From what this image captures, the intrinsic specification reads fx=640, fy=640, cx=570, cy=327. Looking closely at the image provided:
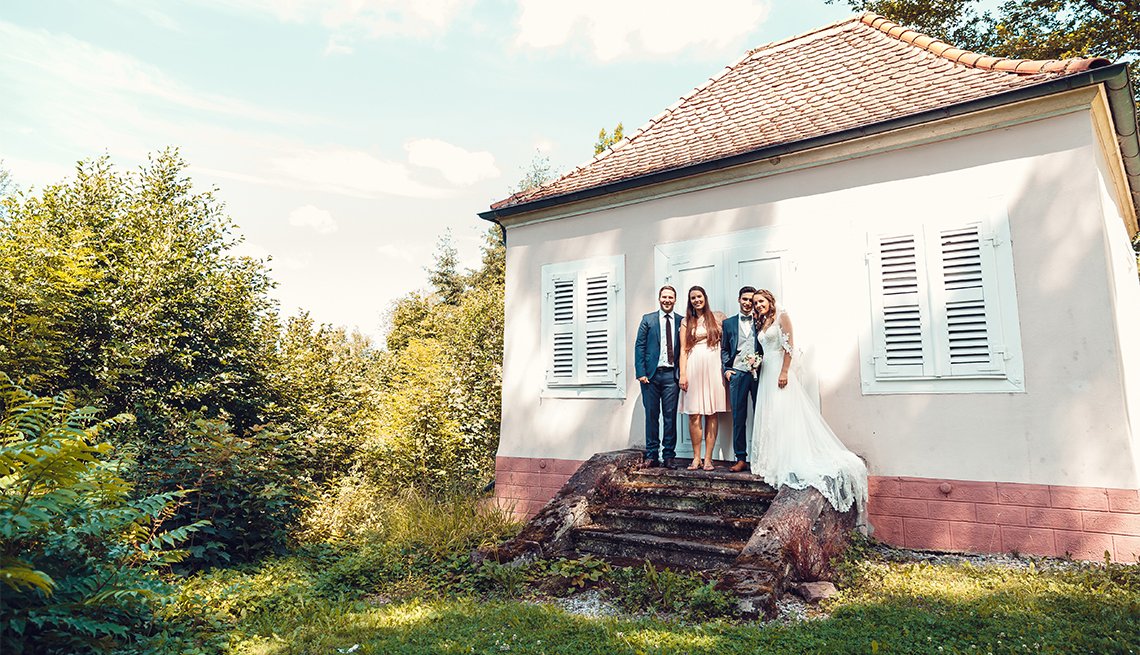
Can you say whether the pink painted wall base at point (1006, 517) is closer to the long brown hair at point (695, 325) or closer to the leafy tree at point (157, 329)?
the long brown hair at point (695, 325)

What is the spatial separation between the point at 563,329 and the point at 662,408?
6.76 feet

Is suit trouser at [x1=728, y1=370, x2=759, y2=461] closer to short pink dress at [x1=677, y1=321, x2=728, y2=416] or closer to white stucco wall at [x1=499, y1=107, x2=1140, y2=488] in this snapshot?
short pink dress at [x1=677, y1=321, x2=728, y2=416]

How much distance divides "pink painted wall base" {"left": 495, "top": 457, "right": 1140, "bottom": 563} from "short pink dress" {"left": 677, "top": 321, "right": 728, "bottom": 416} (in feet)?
5.94

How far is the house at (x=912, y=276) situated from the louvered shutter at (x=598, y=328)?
31mm

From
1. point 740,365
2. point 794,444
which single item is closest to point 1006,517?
point 794,444

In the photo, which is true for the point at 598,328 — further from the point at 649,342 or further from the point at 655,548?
the point at 655,548

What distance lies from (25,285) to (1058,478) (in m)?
11.6

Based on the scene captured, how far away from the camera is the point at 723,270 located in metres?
7.94

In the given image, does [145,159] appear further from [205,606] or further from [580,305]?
[205,606]

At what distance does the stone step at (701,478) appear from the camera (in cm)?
652

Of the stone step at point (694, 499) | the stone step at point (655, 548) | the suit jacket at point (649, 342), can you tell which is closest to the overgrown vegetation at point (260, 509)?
the stone step at point (655, 548)

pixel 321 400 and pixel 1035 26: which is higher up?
pixel 1035 26

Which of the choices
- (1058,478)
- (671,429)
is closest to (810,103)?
(671,429)

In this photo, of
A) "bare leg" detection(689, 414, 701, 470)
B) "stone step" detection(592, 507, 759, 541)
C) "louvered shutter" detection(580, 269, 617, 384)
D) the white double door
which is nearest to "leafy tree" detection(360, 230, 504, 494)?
"louvered shutter" detection(580, 269, 617, 384)
